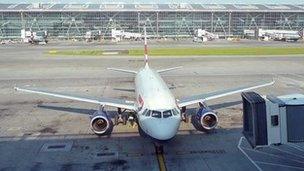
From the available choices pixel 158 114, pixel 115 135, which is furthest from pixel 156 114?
pixel 115 135

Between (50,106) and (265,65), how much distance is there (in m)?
43.8

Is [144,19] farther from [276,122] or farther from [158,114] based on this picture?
[276,122]

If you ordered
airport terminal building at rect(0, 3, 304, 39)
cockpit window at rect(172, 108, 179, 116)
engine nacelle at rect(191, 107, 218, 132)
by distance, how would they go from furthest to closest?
1. airport terminal building at rect(0, 3, 304, 39)
2. engine nacelle at rect(191, 107, 218, 132)
3. cockpit window at rect(172, 108, 179, 116)

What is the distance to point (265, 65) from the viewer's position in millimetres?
73312

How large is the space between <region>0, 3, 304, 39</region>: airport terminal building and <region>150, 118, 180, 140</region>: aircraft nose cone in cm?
14906

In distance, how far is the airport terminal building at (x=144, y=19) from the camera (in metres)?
175

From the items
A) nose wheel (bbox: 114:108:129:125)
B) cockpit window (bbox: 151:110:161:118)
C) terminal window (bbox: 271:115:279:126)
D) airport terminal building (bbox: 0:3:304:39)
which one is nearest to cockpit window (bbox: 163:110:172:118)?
cockpit window (bbox: 151:110:161:118)

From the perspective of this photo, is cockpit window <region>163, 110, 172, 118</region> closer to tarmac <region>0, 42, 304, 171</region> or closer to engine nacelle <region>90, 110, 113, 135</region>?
tarmac <region>0, 42, 304, 171</region>

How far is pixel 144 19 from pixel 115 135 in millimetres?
152167

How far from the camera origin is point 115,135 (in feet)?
99.9

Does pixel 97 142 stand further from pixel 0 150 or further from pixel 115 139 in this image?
pixel 0 150

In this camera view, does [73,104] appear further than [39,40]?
No

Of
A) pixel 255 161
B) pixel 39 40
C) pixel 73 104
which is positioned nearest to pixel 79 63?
pixel 73 104

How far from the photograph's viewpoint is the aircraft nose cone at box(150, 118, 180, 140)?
79.1 ft
